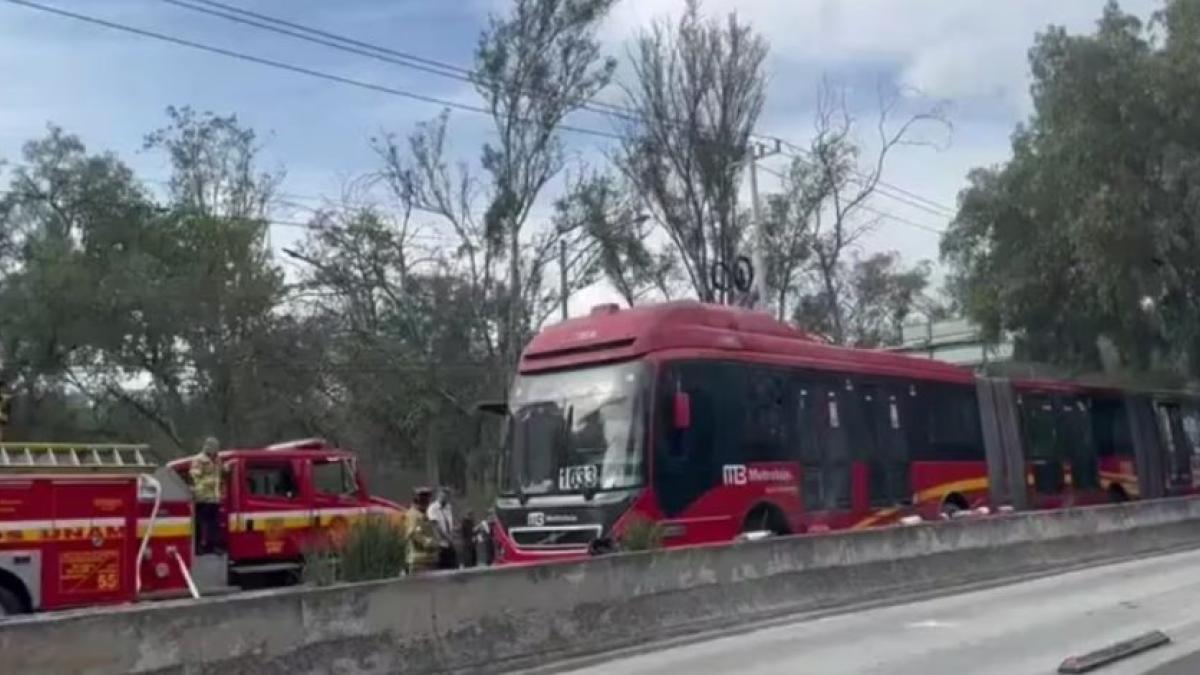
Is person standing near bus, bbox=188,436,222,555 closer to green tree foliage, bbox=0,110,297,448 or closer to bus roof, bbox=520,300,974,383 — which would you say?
bus roof, bbox=520,300,974,383

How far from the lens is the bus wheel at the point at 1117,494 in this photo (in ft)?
104

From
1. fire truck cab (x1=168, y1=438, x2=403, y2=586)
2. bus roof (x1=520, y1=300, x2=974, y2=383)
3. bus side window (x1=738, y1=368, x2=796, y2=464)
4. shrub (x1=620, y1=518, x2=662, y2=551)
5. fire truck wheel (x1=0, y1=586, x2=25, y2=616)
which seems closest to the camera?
shrub (x1=620, y1=518, x2=662, y2=551)

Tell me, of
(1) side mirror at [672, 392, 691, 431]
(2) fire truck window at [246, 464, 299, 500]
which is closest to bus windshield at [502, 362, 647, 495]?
(1) side mirror at [672, 392, 691, 431]

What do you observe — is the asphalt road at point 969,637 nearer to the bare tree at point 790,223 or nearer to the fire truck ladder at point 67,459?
the fire truck ladder at point 67,459

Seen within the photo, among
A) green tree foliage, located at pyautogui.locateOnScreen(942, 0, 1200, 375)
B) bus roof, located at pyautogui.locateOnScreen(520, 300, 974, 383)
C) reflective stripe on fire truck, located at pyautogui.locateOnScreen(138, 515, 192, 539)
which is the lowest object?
reflective stripe on fire truck, located at pyautogui.locateOnScreen(138, 515, 192, 539)

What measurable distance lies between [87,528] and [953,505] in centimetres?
1436

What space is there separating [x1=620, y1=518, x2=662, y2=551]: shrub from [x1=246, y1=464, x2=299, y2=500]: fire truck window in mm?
7209

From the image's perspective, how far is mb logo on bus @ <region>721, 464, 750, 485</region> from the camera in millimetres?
19562

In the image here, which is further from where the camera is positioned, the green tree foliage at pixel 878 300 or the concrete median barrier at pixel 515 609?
the green tree foliage at pixel 878 300

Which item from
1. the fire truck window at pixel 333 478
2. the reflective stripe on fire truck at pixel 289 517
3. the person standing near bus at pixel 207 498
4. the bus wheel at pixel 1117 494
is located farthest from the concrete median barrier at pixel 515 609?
the bus wheel at pixel 1117 494

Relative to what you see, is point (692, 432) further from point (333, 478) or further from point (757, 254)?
point (757, 254)

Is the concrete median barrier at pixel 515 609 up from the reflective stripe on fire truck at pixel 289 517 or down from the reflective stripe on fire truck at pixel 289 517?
down

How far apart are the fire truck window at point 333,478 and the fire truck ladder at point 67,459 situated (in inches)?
145

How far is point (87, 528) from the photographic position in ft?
55.3
